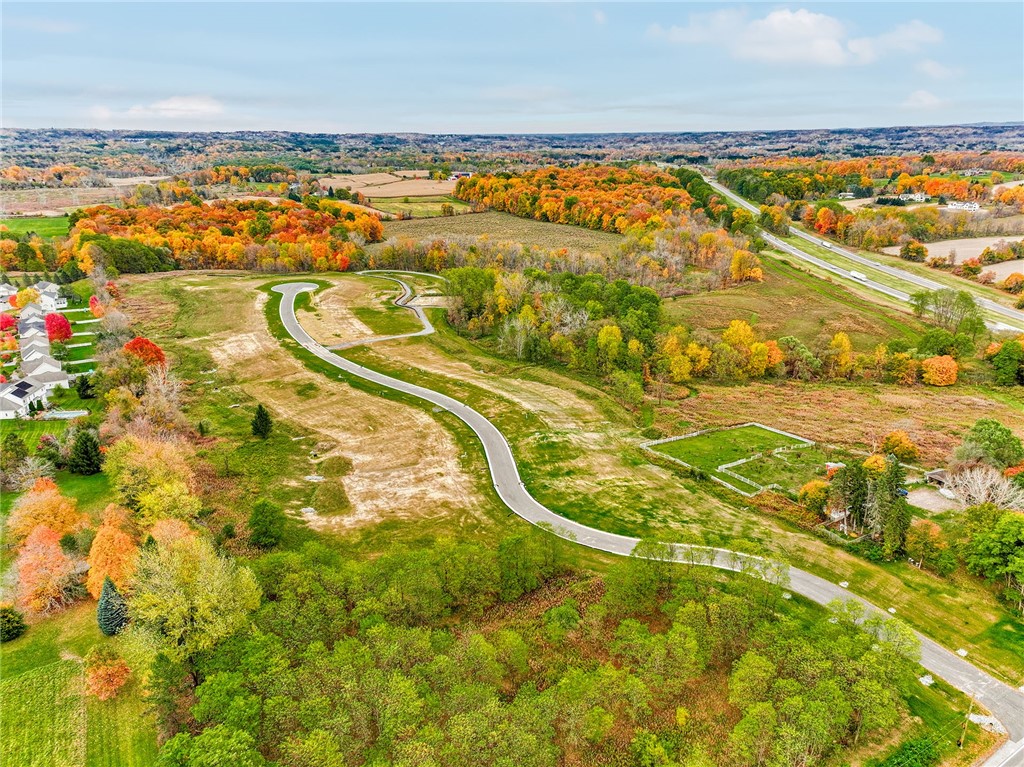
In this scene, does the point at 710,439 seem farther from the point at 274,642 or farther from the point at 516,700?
the point at 274,642

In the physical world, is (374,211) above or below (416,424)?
above

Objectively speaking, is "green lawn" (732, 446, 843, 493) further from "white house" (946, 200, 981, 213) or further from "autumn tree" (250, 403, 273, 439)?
"white house" (946, 200, 981, 213)

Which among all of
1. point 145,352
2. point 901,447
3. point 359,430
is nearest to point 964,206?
point 901,447

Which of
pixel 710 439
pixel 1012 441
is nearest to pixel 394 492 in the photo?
pixel 710 439

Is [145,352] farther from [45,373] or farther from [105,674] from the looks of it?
[105,674]

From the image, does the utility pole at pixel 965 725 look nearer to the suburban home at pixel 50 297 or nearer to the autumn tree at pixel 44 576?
the autumn tree at pixel 44 576

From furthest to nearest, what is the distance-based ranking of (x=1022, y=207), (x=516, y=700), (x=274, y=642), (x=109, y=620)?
1. (x=1022, y=207)
2. (x=109, y=620)
3. (x=274, y=642)
4. (x=516, y=700)

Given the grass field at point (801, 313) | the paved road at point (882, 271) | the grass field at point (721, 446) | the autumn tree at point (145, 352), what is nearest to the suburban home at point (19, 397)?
the autumn tree at point (145, 352)
